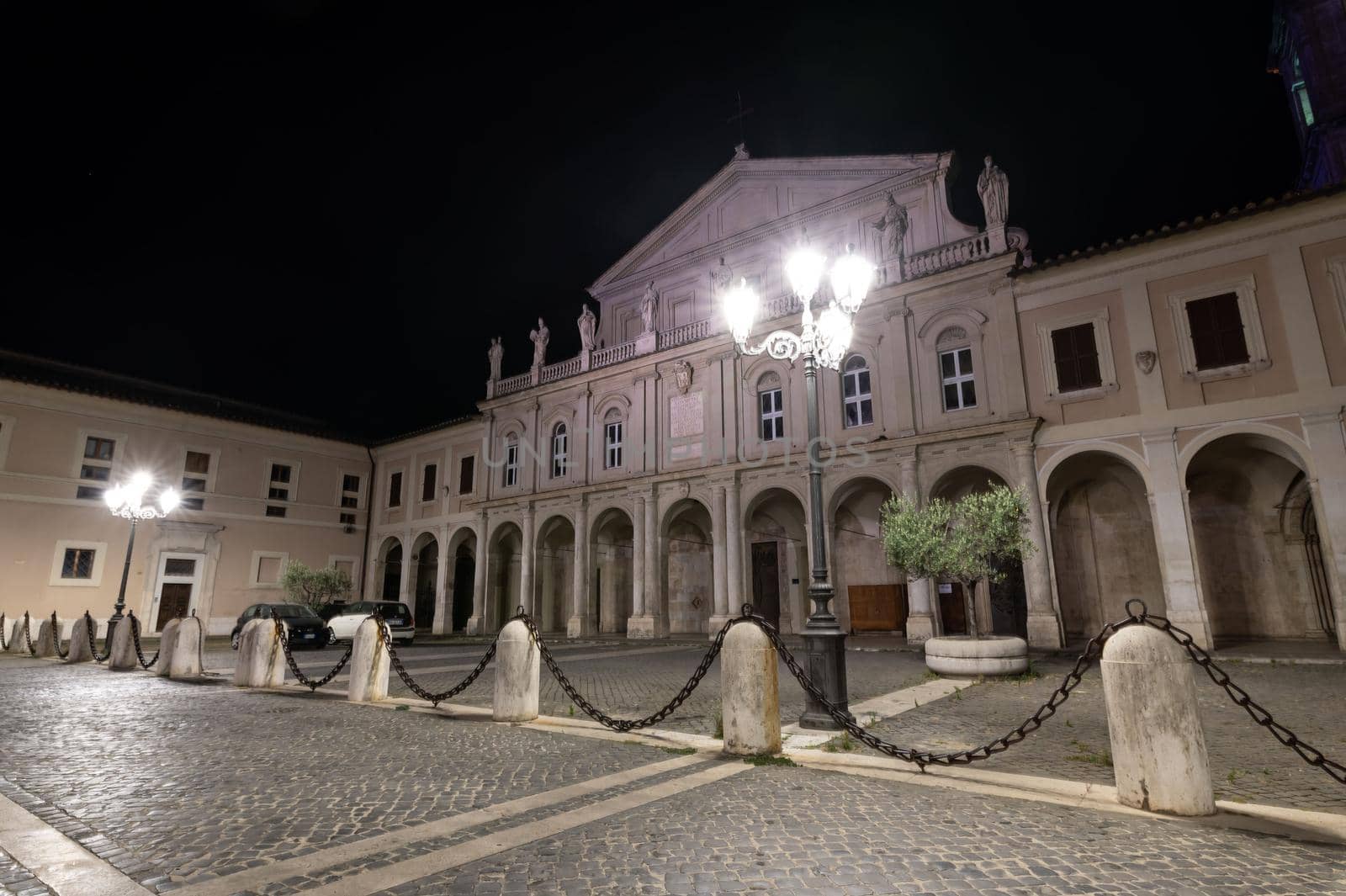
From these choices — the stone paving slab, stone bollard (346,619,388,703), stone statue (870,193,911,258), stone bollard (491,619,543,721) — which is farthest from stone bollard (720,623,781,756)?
stone statue (870,193,911,258)

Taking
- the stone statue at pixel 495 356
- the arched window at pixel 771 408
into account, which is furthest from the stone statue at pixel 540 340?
the arched window at pixel 771 408

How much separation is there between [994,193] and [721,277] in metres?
8.77

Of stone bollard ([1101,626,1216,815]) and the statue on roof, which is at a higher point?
the statue on roof

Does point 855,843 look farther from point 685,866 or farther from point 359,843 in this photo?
point 359,843

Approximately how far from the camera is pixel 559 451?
84.2 feet

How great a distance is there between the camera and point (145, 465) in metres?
25.3

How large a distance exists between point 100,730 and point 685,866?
7137 millimetres

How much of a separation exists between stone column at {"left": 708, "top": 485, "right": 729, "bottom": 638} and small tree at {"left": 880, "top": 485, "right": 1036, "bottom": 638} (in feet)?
27.1

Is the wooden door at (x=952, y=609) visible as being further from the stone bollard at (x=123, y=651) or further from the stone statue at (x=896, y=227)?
the stone bollard at (x=123, y=651)

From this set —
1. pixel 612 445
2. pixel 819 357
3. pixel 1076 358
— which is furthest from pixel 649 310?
Answer: pixel 819 357

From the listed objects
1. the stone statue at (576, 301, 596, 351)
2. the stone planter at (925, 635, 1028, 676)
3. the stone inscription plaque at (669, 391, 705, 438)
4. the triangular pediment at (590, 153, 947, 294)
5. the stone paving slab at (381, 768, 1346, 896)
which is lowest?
the stone paving slab at (381, 768, 1346, 896)

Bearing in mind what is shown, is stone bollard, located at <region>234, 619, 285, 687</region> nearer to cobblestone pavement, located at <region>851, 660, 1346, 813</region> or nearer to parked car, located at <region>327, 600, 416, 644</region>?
cobblestone pavement, located at <region>851, 660, 1346, 813</region>

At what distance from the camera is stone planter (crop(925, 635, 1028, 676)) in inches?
412

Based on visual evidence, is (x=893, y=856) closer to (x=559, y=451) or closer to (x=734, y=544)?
(x=734, y=544)
